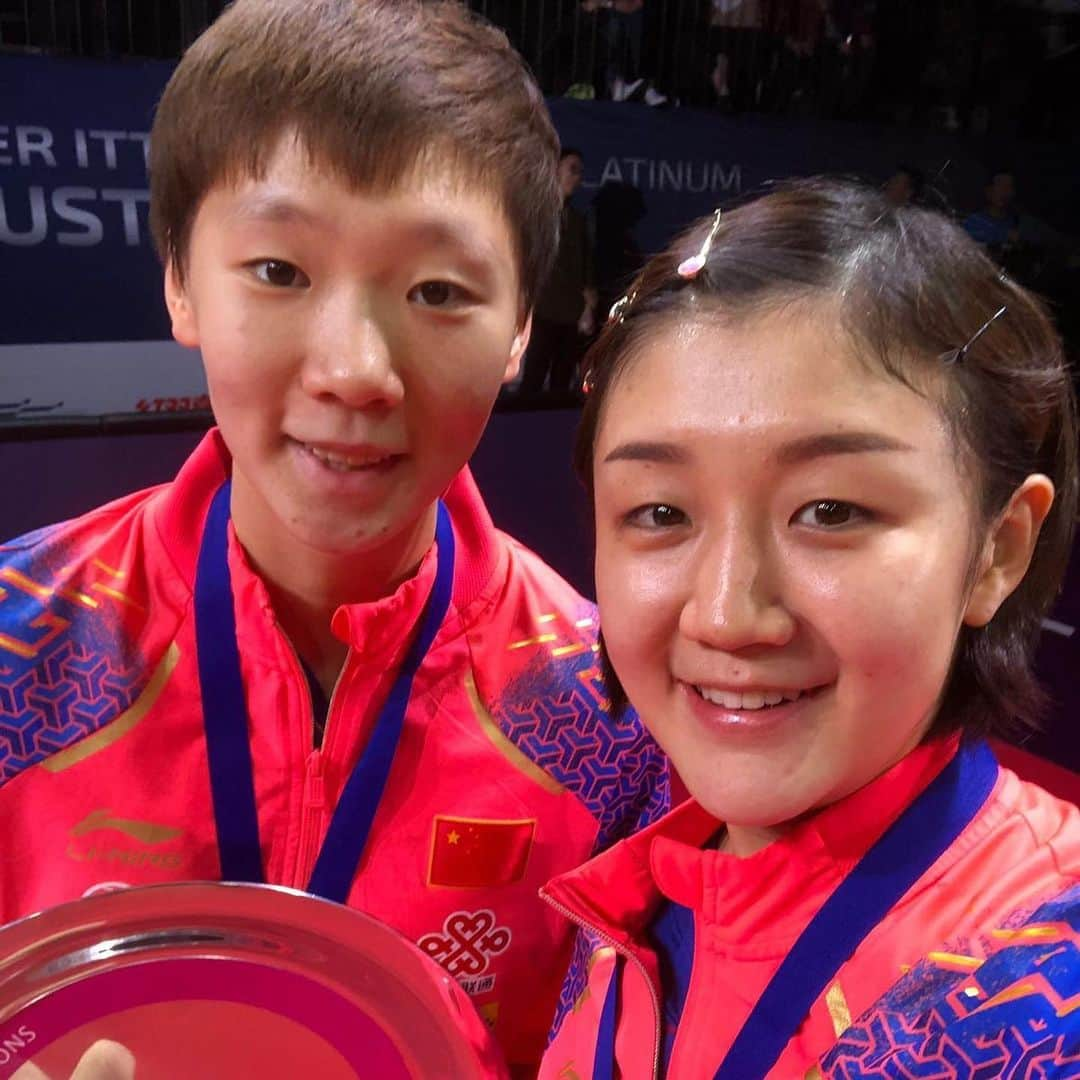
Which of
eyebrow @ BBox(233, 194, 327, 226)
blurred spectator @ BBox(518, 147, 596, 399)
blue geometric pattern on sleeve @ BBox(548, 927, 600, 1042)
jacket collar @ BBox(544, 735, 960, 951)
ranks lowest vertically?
blurred spectator @ BBox(518, 147, 596, 399)

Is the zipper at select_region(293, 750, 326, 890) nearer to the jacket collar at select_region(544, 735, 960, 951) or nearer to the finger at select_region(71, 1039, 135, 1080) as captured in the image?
the jacket collar at select_region(544, 735, 960, 951)

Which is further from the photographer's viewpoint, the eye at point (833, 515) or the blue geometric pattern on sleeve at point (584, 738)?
the blue geometric pattern on sleeve at point (584, 738)

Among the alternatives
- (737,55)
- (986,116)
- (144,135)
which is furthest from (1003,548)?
(986,116)

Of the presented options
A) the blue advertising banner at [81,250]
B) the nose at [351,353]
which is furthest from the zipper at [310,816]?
Result: the blue advertising banner at [81,250]

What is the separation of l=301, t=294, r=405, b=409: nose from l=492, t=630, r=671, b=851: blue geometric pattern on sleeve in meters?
0.40

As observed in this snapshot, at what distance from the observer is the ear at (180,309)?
1.22 metres

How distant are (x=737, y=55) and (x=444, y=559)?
3.90 metres

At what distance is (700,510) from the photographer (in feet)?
2.76

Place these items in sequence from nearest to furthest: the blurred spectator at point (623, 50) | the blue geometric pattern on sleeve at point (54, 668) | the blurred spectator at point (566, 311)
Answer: the blue geometric pattern on sleeve at point (54, 668)
the blurred spectator at point (566, 311)
the blurred spectator at point (623, 50)

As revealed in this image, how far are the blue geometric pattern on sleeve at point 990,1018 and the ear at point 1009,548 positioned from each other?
22 cm

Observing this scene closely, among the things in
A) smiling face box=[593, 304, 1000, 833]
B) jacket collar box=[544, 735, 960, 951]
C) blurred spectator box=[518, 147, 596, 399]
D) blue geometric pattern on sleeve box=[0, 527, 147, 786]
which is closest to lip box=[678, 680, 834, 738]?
smiling face box=[593, 304, 1000, 833]

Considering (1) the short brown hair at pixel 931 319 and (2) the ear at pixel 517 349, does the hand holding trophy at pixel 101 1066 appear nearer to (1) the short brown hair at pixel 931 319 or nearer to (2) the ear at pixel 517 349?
(1) the short brown hair at pixel 931 319

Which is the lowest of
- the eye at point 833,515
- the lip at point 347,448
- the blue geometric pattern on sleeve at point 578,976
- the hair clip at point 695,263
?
the blue geometric pattern on sleeve at point 578,976

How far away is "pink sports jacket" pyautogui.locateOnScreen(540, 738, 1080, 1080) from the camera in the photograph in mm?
766
